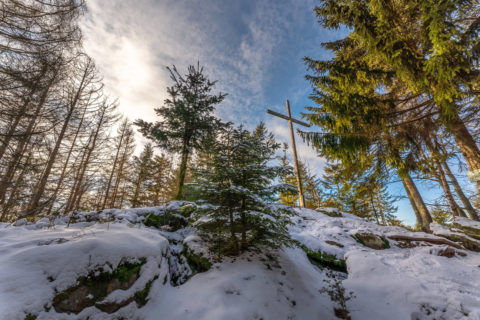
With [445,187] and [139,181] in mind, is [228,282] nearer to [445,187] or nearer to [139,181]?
[445,187]

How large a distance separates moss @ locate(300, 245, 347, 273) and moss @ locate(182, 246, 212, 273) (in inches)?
115

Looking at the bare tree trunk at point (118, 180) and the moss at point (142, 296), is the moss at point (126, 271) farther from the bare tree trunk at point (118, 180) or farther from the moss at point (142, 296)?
the bare tree trunk at point (118, 180)

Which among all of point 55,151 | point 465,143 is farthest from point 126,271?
point 55,151

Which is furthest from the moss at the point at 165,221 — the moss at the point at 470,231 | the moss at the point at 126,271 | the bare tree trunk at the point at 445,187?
the moss at the point at 470,231

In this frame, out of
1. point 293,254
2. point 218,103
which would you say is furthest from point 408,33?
point 218,103

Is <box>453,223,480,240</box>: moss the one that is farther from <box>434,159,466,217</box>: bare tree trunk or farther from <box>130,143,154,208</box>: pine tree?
<box>130,143,154,208</box>: pine tree

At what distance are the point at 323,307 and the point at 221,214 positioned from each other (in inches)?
110

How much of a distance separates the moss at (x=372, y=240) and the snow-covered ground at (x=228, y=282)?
122cm

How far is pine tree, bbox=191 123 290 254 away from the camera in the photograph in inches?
162

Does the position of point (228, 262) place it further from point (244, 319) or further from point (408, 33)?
point (408, 33)

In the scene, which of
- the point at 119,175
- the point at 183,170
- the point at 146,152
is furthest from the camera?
the point at 146,152

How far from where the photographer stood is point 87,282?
2666 millimetres

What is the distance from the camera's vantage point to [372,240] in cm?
628

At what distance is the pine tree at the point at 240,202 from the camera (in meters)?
4.12
